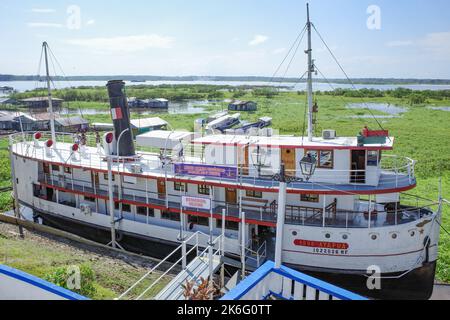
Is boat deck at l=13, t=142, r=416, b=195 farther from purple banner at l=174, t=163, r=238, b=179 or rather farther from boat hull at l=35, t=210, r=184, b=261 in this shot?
boat hull at l=35, t=210, r=184, b=261

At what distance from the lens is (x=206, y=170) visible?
1780cm

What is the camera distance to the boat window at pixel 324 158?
16938mm

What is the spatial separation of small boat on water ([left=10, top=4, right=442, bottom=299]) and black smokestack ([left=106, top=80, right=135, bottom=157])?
56 mm

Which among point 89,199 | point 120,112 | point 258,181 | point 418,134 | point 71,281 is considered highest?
point 120,112

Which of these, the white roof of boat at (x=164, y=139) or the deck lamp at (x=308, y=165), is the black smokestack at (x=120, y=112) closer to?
the white roof of boat at (x=164, y=139)

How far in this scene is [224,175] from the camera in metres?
17.5

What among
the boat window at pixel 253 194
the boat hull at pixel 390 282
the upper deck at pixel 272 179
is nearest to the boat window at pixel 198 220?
the upper deck at pixel 272 179

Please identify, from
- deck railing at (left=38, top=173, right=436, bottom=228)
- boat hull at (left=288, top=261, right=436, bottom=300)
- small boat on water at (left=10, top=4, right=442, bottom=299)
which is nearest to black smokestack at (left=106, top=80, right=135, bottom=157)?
small boat on water at (left=10, top=4, right=442, bottom=299)

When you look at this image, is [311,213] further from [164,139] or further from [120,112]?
[120,112]

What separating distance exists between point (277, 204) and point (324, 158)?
2.87m

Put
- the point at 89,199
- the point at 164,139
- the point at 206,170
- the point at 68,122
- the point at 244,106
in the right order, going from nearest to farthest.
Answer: the point at 206,170
the point at 164,139
the point at 89,199
the point at 68,122
the point at 244,106

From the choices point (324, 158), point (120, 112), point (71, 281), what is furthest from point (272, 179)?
point (120, 112)

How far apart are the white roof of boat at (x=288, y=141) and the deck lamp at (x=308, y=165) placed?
1.81ft
